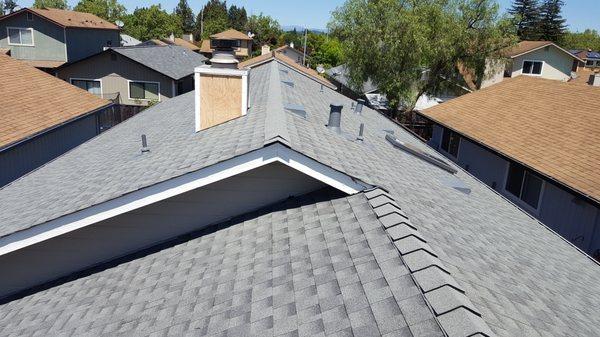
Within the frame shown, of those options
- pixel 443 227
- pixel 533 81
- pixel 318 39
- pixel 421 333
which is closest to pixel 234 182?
pixel 443 227

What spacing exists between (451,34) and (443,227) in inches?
1015

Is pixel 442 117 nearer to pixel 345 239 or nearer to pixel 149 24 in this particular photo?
pixel 345 239

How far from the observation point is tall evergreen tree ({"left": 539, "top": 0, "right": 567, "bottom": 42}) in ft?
293

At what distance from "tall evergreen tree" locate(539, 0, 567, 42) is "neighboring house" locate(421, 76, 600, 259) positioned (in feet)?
259

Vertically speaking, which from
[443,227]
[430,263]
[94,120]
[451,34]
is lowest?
[94,120]

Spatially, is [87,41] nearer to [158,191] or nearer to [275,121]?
[275,121]

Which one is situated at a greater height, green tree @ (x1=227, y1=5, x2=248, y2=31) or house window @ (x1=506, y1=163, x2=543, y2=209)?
green tree @ (x1=227, y1=5, x2=248, y2=31)

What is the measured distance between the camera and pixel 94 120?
782 inches

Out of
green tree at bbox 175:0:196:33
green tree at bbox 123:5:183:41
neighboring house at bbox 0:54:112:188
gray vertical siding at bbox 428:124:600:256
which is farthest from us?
green tree at bbox 175:0:196:33

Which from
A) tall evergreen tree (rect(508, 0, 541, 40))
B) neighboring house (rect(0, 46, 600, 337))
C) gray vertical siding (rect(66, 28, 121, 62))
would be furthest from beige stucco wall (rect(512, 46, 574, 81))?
tall evergreen tree (rect(508, 0, 541, 40))

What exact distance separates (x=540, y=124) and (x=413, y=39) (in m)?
13.3

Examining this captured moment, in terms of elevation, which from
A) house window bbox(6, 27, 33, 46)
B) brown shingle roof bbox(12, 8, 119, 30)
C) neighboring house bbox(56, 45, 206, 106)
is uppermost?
brown shingle roof bbox(12, 8, 119, 30)

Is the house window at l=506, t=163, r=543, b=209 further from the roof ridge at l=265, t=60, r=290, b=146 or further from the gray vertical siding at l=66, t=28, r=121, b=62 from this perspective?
the gray vertical siding at l=66, t=28, r=121, b=62

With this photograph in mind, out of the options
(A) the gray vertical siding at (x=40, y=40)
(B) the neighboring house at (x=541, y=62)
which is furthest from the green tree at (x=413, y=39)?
(A) the gray vertical siding at (x=40, y=40)
